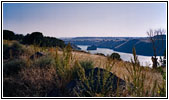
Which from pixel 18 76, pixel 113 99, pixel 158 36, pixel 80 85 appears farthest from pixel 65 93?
pixel 158 36

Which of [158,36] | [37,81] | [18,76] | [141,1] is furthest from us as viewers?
[158,36]

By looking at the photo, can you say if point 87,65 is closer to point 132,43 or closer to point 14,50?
point 132,43

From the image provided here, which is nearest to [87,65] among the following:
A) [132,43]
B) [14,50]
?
[132,43]

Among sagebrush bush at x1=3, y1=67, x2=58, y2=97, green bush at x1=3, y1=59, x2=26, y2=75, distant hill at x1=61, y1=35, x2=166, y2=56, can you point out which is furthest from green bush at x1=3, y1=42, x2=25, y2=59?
sagebrush bush at x1=3, y1=67, x2=58, y2=97

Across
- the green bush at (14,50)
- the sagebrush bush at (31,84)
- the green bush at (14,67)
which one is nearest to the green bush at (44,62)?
the green bush at (14,67)

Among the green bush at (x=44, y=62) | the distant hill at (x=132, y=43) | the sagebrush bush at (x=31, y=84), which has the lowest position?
the sagebrush bush at (x=31, y=84)

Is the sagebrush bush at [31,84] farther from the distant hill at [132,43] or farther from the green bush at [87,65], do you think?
the distant hill at [132,43]

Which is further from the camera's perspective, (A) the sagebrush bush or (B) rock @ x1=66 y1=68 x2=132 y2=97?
(A) the sagebrush bush

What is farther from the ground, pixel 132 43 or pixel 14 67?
pixel 132 43

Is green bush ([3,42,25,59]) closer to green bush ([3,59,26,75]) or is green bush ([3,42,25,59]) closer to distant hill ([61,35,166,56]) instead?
distant hill ([61,35,166,56])

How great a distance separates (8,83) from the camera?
5434mm

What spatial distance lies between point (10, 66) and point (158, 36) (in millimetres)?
6341

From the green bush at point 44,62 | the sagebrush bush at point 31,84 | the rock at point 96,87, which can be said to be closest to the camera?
the rock at point 96,87

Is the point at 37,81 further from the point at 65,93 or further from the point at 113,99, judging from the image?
the point at 113,99
